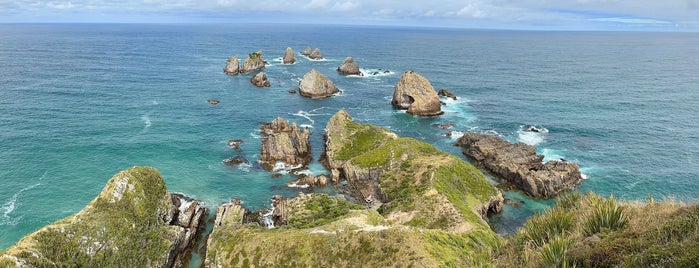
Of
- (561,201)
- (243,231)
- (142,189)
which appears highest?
(561,201)

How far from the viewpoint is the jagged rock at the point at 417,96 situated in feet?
349

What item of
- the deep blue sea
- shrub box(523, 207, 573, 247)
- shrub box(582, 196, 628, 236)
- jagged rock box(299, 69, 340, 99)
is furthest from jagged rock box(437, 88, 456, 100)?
shrub box(582, 196, 628, 236)

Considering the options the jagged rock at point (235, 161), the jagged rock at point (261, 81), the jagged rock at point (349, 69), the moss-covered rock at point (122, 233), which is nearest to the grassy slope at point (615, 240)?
the moss-covered rock at point (122, 233)

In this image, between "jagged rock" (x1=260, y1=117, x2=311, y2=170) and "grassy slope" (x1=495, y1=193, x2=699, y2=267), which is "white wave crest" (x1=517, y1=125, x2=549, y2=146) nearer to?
"jagged rock" (x1=260, y1=117, x2=311, y2=170)

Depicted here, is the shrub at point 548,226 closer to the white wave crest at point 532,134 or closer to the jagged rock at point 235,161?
the jagged rock at point 235,161

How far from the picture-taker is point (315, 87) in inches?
4946

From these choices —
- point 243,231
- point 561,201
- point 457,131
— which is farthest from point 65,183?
point 457,131

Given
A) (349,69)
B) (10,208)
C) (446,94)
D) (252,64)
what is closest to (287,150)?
(10,208)

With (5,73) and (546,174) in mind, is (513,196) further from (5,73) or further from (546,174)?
(5,73)

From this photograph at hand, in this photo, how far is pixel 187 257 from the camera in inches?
1953

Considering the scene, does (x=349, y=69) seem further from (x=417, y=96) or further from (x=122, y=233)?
(x=122, y=233)

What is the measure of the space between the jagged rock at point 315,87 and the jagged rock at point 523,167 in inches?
2196

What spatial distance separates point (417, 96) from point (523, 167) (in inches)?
1714

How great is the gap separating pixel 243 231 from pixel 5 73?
14458 centimetres
